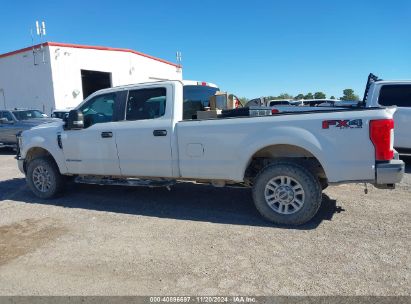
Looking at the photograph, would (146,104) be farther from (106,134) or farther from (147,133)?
(106,134)

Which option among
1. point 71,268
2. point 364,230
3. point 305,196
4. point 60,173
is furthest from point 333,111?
point 60,173

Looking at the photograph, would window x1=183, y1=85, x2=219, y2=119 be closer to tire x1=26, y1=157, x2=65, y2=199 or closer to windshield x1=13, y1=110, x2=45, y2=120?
tire x1=26, y1=157, x2=65, y2=199

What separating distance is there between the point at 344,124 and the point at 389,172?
0.77 m

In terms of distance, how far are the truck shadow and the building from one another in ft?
51.5

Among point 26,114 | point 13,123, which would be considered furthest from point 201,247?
point 26,114

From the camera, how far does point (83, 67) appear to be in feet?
74.5

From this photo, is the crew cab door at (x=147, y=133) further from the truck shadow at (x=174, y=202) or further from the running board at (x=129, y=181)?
the truck shadow at (x=174, y=202)

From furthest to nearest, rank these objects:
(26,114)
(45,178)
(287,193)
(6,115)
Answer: (26,114) < (6,115) < (45,178) < (287,193)

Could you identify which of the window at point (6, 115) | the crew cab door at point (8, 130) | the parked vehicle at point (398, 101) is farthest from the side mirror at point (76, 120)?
the window at point (6, 115)

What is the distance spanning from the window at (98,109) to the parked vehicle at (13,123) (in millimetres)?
7960

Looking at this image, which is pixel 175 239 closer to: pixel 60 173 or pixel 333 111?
pixel 333 111

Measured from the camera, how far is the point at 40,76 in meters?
21.3

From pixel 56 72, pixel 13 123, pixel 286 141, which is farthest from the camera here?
pixel 56 72

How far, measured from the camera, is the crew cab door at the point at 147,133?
16.4ft
